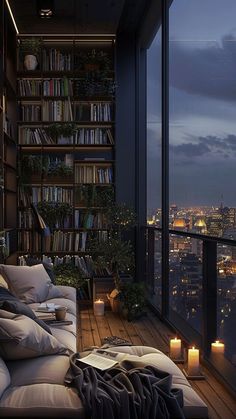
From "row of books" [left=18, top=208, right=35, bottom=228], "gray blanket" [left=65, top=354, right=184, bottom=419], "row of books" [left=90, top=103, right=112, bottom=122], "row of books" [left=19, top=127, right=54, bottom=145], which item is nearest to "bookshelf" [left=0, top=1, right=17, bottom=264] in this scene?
"row of books" [left=18, top=208, right=35, bottom=228]

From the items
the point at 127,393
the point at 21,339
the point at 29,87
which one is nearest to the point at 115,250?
the point at 29,87

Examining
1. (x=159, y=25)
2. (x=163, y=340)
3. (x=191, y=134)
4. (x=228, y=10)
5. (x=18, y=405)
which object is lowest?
(x=163, y=340)

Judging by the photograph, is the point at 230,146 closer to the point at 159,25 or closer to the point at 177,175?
the point at 177,175

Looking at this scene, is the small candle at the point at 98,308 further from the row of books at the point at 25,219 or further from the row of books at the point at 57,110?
the row of books at the point at 57,110

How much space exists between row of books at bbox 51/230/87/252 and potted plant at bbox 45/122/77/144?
1.31 m

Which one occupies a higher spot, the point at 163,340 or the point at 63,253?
the point at 63,253

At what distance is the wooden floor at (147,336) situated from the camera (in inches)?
140

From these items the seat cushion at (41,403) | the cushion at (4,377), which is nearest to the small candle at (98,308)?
the cushion at (4,377)

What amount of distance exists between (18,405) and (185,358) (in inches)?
96.5

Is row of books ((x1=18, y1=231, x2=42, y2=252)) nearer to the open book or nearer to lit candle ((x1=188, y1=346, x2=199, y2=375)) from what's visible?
lit candle ((x1=188, y1=346, x2=199, y2=375))

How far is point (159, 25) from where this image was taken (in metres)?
7.05

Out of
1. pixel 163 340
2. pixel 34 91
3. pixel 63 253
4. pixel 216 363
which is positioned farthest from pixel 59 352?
pixel 34 91

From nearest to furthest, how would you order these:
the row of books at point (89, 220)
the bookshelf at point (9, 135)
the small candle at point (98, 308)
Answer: the bookshelf at point (9, 135)
the small candle at point (98, 308)
the row of books at point (89, 220)

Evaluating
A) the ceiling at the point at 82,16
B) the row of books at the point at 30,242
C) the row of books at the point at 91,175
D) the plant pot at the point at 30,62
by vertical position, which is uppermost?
the ceiling at the point at 82,16
